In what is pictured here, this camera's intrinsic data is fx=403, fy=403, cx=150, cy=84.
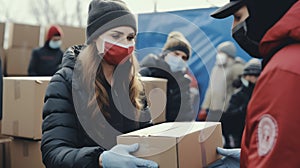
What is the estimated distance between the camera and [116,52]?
5.30 ft

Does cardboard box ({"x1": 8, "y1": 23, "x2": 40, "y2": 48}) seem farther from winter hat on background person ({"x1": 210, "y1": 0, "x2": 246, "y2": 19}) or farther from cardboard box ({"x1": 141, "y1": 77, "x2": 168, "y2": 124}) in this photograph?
Answer: winter hat on background person ({"x1": 210, "y1": 0, "x2": 246, "y2": 19})

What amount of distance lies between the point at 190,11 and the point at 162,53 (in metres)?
1.32

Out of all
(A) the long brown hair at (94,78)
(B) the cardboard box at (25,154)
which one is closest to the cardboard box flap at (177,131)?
(A) the long brown hair at (94,78)

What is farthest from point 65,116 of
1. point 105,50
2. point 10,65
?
point 10,65

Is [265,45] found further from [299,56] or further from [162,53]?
[162,53]

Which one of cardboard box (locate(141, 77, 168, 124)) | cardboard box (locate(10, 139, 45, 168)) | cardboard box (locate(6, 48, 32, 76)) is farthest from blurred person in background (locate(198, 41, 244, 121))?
cardboard box (locate(6, 48, 32, 76))

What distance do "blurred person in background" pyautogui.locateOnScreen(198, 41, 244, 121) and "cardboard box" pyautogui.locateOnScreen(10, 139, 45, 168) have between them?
2.02 meters

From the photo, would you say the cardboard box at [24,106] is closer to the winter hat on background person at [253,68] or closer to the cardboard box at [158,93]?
the cardboard box at [158,93]

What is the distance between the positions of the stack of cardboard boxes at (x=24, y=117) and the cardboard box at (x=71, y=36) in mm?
3030

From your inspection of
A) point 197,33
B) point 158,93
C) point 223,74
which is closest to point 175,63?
point 158,93

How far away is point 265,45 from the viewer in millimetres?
1017

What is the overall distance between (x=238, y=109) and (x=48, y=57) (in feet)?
7.29

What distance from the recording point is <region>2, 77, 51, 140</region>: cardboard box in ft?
7.65

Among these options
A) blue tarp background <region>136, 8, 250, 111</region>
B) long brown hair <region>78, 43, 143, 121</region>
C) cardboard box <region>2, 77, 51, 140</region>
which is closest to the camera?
long brown hair <region>78, 43, 143, 121</region>
